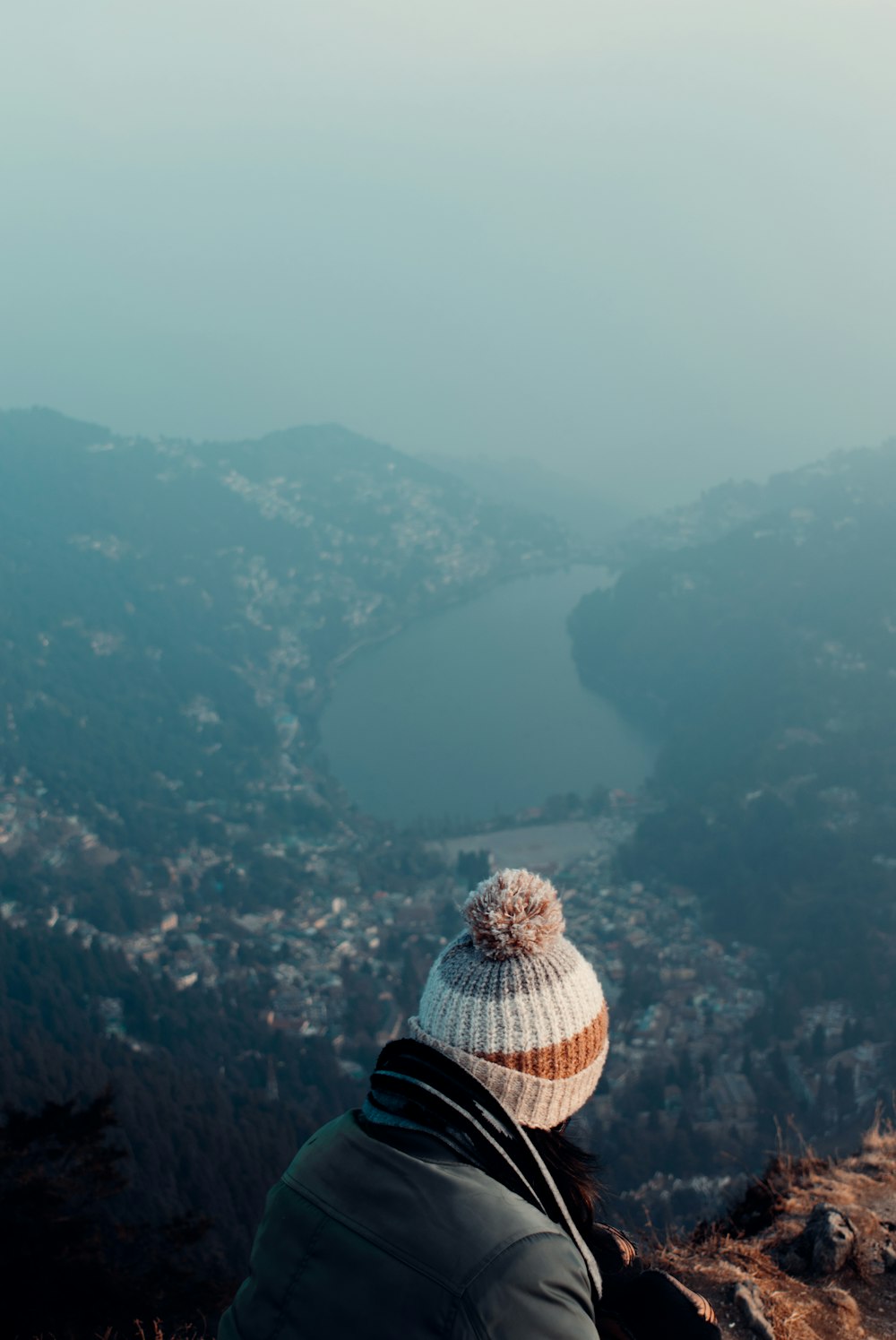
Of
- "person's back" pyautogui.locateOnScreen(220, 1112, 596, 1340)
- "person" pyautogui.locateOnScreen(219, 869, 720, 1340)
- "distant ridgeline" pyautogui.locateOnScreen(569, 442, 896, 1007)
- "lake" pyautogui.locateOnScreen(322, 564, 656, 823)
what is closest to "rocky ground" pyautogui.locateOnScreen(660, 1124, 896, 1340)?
"person" pyautogui.locateOnScreen(219, 869, 720, 1340)

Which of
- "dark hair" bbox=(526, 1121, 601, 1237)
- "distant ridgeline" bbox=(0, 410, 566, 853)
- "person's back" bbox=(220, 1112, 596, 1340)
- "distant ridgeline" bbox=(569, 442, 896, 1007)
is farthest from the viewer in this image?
"distant ridgeline" bbox=(0, 410, 566, 853)

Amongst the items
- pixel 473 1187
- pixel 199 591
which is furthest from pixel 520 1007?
pixel 199 591

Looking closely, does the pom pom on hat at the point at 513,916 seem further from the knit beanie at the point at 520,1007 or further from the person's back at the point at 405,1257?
the person's back at the point at 405,1257

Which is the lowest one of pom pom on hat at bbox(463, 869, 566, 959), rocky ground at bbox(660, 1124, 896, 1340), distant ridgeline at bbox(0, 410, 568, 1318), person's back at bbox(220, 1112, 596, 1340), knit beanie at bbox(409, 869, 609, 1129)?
distant ridgeline at bbox(0, 410, 568, 1318)

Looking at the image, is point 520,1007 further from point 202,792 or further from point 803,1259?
point 202,792

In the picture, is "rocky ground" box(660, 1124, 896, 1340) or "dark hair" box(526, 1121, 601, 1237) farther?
"rocky ground" box(660, 1124, 896, 1340)

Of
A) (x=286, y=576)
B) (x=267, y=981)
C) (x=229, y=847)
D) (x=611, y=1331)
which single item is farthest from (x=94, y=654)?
(x=611, y=1331)

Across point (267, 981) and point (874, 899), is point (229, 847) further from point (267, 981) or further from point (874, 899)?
point (874, 899)

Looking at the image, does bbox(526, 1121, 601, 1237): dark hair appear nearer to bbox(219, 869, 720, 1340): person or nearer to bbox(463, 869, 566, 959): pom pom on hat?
bbox(219, 869, 720, 1340): person
